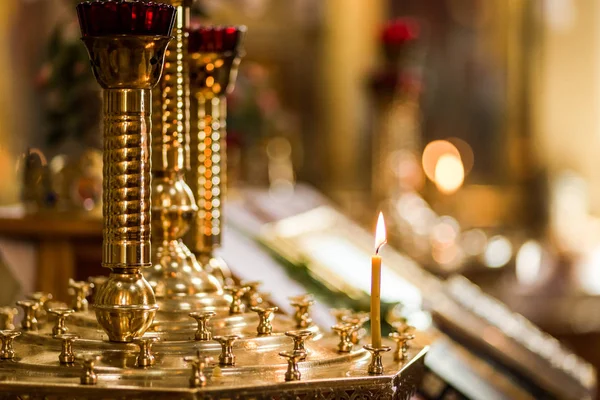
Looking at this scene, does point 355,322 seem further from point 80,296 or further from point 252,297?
point 80,296

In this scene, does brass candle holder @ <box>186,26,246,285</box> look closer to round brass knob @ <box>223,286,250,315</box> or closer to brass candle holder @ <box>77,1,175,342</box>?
round brass knob @ <box>223,286,250,315</box>

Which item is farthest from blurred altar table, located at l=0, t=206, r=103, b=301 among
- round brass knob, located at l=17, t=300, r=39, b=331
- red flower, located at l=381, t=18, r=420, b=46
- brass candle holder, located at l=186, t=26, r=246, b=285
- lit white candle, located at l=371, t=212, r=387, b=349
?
red flower, located at l=381, t=18, r=420, b=46

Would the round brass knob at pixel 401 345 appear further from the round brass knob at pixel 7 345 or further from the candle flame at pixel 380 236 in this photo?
the round brass knob at pixel 7 345

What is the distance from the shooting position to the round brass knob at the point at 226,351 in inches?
50.3

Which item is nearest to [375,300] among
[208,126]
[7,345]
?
[7,345]

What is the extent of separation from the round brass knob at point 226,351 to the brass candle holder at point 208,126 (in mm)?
424

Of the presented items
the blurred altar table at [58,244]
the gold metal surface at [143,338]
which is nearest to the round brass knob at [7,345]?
the gold metal surface at [143,338]

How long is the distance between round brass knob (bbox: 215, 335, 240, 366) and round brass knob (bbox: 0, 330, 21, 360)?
22cm

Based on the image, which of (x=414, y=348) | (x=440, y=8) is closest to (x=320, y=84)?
(x=440, y=8)

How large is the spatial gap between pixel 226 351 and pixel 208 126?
21.9 inches

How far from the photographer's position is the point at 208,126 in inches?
69.7

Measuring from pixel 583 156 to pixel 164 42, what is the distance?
859 centimetres

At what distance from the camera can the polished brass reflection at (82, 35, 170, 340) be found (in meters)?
1.33

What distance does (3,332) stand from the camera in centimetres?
132
